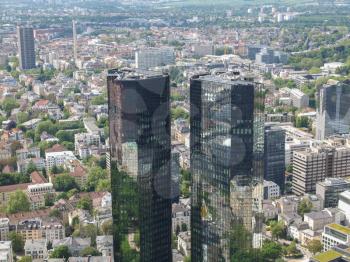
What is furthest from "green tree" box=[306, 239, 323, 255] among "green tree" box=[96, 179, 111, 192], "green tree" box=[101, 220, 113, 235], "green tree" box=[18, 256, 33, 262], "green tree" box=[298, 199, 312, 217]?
"green tree" box=[18, 256, 33, 262]

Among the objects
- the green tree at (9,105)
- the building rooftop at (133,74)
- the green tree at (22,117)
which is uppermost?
→ the building rooftop at (133,74)

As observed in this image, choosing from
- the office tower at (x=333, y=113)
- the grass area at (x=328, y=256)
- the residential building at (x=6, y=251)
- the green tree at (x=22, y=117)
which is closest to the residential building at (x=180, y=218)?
the grass area at (x=328, y=256)

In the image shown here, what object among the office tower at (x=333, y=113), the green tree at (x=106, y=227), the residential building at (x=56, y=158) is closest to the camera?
the green tree at (x=106, y=227)

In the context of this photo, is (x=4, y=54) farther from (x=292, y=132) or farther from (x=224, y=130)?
(x=224, y=130)

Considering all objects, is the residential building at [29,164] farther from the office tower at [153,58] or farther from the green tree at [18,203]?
the office tower at [153,58]

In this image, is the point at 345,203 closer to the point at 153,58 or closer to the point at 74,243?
the point at 74,243

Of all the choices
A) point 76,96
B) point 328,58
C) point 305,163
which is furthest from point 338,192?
point 328,58

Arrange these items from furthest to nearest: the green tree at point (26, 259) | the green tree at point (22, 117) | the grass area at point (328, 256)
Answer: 1. the green tree at point (22, 117)
2. the green tree at point (26, 259)
3. the grass area at point (328, 256)

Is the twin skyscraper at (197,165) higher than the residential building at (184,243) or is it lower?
higher
